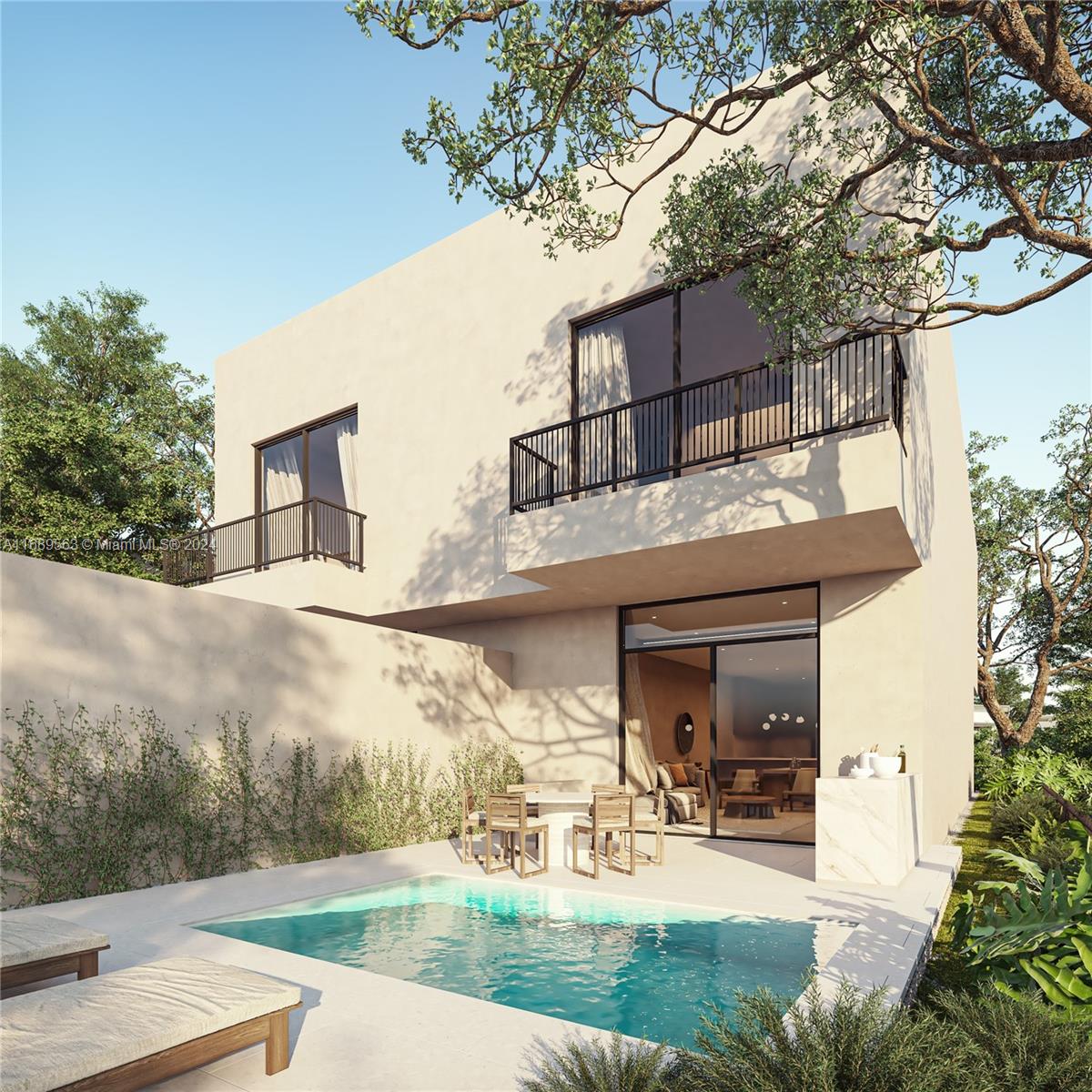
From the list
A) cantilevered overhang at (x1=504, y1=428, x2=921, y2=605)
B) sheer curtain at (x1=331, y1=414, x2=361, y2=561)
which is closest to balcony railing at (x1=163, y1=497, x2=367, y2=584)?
sheer curtain at (x1=331, y1=414, x2=361, y2=561)

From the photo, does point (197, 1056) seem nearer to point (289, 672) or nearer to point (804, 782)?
point (289, 672)

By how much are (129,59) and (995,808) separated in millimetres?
13595

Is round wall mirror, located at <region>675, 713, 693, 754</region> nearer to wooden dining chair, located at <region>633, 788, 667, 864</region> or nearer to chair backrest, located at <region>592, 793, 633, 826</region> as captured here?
wooden dining chair, located at <region>633, 788, 667, 864</region>

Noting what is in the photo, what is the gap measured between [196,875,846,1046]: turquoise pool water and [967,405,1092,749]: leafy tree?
19864 millimetres

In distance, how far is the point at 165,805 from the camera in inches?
303

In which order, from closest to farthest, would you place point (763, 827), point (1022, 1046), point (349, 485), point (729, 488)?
point (1022, 1046), point (729, 488), point (763, 827), point (349, 485)

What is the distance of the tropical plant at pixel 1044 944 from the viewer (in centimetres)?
354

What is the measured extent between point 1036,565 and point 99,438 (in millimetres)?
25701

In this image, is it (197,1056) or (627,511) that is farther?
(627,511)

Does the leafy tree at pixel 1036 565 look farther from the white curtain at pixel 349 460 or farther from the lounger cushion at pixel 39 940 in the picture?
the lounger cushion at pixel 39 940

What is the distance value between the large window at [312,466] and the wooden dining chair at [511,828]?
6.76 meters

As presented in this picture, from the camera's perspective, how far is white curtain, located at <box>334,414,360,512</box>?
1386 centimetres

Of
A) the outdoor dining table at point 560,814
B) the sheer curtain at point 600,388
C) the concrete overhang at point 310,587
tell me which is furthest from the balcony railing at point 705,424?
the outdoor dining table at point 560,814

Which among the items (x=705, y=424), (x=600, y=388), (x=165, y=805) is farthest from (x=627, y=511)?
(x=165, y=805)
